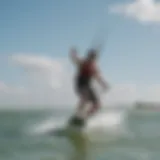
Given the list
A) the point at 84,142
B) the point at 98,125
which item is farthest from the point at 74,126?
the point at 98,125

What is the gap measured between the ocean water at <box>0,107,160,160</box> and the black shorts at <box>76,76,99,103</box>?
36 centimetres

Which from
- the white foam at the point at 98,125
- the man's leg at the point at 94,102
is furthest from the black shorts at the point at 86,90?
the white foam at the point at 98,125

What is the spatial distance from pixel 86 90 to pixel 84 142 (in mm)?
778

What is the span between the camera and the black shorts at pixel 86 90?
26.1 feet

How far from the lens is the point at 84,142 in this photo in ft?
25.3

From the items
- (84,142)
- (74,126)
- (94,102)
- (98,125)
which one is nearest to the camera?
(84,142)

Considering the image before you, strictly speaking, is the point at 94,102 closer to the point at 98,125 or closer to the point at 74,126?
the point at 74,126

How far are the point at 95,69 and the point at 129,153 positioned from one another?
4.85 feet

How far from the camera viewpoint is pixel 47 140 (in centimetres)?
786

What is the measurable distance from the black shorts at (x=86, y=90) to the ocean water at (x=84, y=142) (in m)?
0.36

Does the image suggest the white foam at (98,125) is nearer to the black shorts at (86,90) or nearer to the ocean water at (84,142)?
the ocean water at (84,142)

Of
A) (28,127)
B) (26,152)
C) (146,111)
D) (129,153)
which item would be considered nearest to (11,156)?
(26,152)

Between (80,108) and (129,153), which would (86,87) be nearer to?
(80,108)

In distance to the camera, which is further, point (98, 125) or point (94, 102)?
point (98, 125)
